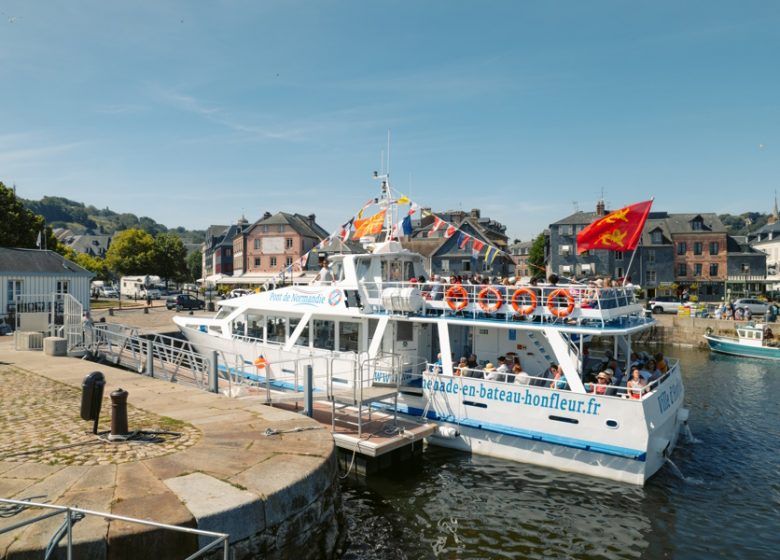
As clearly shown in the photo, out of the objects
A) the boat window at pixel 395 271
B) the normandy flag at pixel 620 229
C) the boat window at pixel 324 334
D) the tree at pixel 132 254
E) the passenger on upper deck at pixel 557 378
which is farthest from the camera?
the tree at pixel 132 254

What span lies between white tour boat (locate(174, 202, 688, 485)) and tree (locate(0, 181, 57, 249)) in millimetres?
35222

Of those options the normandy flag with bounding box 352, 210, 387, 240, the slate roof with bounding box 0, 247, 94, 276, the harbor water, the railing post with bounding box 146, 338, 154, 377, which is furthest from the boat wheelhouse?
the slate roof with bounding box 0, 247, 94, 276

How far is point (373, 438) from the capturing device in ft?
40.0

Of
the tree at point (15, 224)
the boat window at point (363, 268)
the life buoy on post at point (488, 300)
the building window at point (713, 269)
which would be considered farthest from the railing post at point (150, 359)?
the building window at point (713, 269)

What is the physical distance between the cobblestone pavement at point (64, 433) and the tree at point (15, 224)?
3699 cm

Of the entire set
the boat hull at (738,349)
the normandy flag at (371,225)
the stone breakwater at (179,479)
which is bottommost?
the boat hull at (738,349)

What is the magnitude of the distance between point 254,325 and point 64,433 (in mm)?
9898

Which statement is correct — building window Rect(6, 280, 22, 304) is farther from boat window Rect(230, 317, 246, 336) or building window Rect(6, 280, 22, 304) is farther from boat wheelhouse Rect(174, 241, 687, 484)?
boat wheelhouse Rect(174, 241, 687, 484)

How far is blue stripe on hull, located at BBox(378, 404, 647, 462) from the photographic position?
11773mm

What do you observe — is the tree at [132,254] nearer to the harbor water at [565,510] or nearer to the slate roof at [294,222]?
the slate roof at [294,222]

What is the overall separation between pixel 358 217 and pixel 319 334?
4.47 m

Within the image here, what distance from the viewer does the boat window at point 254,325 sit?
1858 cm

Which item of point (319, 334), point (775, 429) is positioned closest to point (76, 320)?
point (319, 334)

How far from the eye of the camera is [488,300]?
14359 mm
